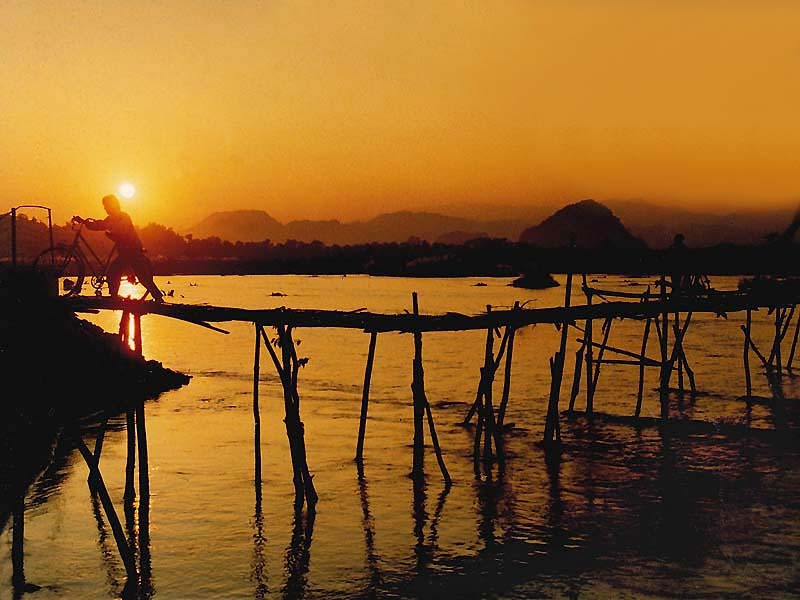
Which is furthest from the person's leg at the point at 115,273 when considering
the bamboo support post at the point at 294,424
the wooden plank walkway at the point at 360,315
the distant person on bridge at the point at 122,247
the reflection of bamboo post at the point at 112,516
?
the reflection of bamboo post at the point at 112,516

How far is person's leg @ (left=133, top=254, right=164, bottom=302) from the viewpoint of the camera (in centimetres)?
1479

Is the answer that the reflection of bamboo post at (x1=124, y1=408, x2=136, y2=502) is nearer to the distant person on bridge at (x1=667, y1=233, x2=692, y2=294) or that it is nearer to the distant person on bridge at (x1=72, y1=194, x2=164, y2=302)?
the distant person on bridge at (x1=72, y1=194, x2=164, y2=302)

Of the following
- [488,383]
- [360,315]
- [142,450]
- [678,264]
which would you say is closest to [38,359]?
[142,450]

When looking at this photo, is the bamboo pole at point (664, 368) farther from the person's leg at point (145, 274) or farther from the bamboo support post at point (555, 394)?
the person's leg at point (145, 274)

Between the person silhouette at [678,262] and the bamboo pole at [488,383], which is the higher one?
the person silhouette at [678,262]

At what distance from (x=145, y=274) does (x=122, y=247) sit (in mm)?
625

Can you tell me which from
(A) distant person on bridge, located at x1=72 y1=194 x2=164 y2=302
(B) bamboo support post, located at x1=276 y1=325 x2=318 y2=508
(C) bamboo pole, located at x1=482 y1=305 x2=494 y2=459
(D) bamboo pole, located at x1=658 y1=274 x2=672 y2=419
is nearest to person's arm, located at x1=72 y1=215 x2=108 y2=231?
(A) distant person on bridge, located at x1=72 y1=194 x2=164 y2=302

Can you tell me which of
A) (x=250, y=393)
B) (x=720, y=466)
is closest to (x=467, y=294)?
(x=250, y=393)

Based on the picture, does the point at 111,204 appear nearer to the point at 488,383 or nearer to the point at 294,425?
the point at 294,425

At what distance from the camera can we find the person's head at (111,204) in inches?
583

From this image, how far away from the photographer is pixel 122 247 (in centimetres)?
1516

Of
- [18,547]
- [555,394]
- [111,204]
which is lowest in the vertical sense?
[18,547]

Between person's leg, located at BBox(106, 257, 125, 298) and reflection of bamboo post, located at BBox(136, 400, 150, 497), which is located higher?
person's leg, located at BBox(106, 257, 125, 298)

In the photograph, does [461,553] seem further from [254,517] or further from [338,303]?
[338,303]
